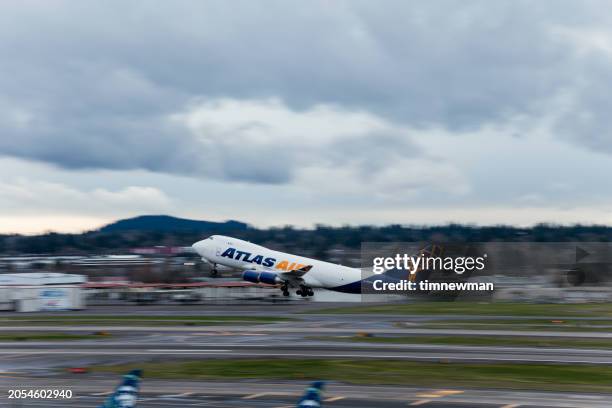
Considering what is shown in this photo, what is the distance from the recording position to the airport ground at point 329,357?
27516mm

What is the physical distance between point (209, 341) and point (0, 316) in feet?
97.8

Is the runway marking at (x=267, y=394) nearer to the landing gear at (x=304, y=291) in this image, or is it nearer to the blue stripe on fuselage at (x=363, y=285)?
the blue stripe on fuselage at (x=363, y=285)

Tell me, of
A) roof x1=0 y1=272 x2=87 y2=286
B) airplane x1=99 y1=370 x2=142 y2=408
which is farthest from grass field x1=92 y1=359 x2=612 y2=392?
roof x1=0 y1=272 x2=87 y2=286

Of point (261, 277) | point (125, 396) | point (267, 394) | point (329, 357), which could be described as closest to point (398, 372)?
point (329, 357)

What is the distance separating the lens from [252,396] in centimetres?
2719

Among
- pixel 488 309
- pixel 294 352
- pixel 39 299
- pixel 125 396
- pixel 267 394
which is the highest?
pixel 125 396

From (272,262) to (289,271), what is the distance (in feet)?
10.8

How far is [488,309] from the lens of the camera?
234ft

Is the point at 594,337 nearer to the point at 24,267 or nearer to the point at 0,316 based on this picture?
the point at 0,316

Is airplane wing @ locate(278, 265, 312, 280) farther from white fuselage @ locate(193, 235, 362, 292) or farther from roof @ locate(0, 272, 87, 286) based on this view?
roof @ locate(0, 272, 87, 286)

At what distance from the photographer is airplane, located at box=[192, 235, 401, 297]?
8894 centimetres

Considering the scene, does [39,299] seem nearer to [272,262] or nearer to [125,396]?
[272,262]

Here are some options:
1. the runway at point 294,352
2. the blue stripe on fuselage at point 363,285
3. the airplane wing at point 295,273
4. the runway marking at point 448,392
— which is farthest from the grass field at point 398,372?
the airplane wing at point 295,273

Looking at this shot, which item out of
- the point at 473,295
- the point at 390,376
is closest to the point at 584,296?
the point at 473,295
